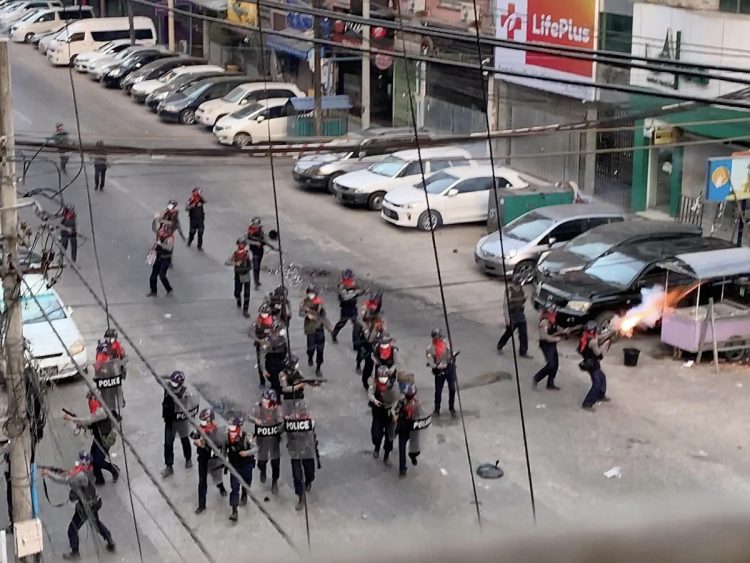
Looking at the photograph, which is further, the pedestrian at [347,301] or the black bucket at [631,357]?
the pedestrian at [347,301]

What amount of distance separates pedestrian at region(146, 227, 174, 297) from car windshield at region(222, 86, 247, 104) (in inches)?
463

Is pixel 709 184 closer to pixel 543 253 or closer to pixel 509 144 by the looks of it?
pixel 543 253

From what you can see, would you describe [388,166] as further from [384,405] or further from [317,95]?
[384,405]

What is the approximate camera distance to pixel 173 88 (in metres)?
30.5

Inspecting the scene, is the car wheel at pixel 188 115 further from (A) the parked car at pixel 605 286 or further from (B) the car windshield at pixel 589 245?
(A) the parked car at pixel 605 286

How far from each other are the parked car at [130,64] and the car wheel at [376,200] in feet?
43.9

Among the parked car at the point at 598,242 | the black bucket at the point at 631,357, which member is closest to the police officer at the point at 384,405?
the black bucket at the point at 631,357

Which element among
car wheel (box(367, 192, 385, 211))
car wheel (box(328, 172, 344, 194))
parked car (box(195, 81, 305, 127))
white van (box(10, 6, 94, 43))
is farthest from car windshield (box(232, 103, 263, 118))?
white van (box(10, 6, 94, 43))

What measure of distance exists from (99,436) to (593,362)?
5.37m

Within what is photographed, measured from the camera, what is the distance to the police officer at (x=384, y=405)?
39.1 feet

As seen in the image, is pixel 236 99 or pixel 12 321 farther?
pixel 236 99

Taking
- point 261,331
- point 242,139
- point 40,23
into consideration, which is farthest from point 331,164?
point 40,23

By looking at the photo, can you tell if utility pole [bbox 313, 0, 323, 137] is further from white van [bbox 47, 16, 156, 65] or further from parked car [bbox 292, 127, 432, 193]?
white van [bbox 47, 16, 156, 65]

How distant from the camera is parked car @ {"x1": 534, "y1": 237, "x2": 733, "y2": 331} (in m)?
15.7
